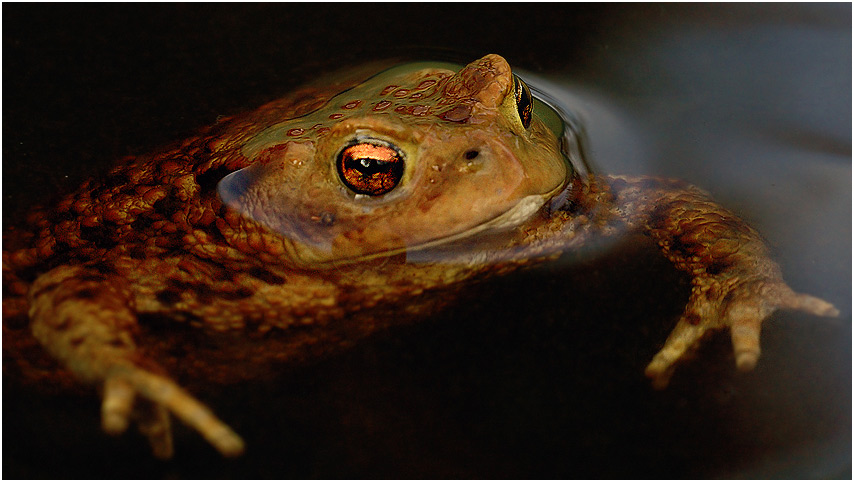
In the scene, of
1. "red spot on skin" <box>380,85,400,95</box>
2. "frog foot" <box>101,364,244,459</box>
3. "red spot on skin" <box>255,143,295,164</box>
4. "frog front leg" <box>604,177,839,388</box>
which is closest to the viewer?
"frog foot" <box>101,364,244,459</box>

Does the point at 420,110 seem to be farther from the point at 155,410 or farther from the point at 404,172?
the point at 155,410

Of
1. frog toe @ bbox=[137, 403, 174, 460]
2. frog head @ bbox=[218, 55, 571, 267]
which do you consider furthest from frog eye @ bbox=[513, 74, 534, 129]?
frog toe @ bbox=[137, 403, 174, 460]

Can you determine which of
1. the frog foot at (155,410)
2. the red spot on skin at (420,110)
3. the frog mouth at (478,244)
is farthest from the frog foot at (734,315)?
the frog foot at (155,410)

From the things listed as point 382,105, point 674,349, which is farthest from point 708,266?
point 382,105

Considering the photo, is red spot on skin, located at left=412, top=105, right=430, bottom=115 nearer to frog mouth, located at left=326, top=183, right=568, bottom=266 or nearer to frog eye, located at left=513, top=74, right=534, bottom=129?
frog eye, located at left=513, top=74, right=534, bottom=129

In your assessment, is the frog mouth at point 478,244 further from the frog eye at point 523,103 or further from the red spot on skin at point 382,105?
the red spot on skin at point 382,105

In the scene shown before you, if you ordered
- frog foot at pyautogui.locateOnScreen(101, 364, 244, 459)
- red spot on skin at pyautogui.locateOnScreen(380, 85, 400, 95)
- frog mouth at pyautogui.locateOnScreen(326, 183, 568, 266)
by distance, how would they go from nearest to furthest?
frog foot at pyautogui.locateOnScreen(101, 364, 244, 459) < frog mouth at pyautogui.locateOnScreen(326, 183, 568, 266) < red spot on skin at pyautogui.locateOnScreen(380, 85, 400, 95)

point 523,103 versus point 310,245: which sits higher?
point 523,103
